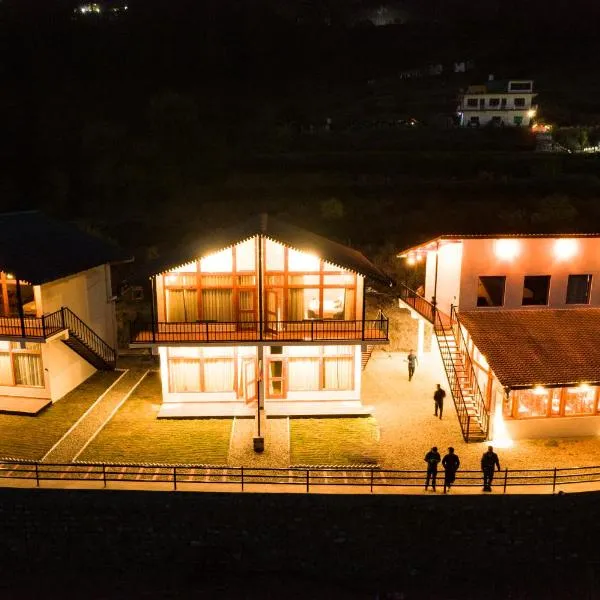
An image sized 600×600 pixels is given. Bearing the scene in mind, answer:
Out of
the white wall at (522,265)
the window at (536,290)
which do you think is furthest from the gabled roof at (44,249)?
the window at (536,290)

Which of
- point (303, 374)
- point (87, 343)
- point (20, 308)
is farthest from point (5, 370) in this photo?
point (303, 374)

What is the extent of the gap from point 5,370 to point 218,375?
363 inches

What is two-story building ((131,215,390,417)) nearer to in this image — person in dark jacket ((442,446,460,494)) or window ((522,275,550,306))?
person in dark jacket ((442,446,460,494))

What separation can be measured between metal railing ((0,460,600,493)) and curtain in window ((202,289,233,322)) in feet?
20.0

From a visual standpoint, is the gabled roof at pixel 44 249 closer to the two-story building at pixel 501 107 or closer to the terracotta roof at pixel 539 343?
the terracotta roof at pixel 539 343

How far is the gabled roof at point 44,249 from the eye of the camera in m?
20.0

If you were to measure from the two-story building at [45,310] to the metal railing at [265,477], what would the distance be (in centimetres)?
559

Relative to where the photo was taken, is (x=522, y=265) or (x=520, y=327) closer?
(x=520, y=327)

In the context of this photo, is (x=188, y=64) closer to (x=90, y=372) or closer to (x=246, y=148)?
A: (x=246, y=148)

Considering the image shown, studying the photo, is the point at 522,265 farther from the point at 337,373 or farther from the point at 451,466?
the point at 451,466

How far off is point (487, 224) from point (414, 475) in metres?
40.0

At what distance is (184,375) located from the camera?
21172 mm

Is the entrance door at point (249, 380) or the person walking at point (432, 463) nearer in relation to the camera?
the person walking at point (432, 463)

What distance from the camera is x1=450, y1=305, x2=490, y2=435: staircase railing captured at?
1900 cm
